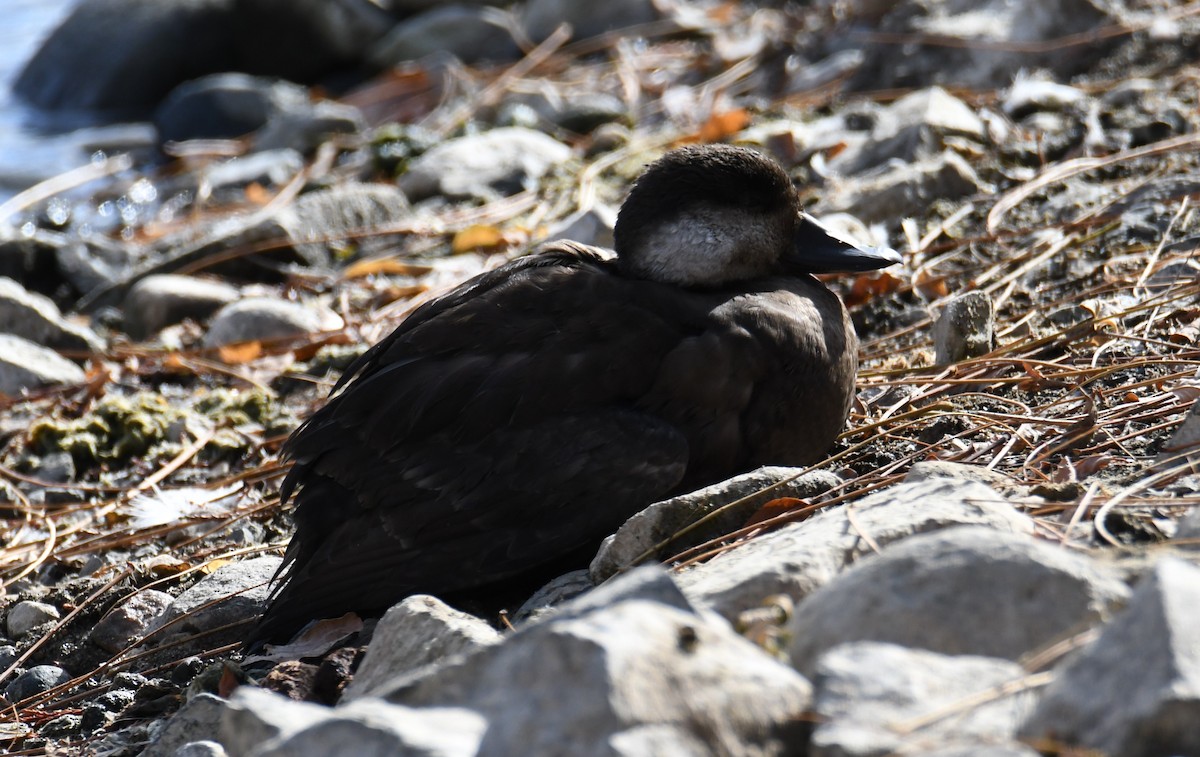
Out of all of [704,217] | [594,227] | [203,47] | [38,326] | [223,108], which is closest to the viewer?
[704,217]

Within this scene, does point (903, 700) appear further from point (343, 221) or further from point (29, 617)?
point (343, 221)

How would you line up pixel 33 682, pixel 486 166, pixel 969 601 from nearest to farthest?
1. pixel 969 601
2. pixel 33 682
3. pixel 486 166

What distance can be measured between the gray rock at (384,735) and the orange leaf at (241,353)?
3979 mm

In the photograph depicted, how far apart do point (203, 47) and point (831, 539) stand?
1188cm

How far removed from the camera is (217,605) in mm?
3805

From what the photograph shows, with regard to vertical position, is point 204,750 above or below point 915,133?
above

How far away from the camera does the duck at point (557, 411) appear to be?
351 centimetres

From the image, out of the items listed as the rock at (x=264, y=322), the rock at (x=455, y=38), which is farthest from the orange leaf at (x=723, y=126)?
the rock at (x=455, y=38)

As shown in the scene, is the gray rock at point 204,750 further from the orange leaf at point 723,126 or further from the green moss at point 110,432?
the orange leaf at point 723,126

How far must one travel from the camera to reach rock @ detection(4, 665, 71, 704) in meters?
3.75

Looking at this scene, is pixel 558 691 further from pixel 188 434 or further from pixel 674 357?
pixel 188 434

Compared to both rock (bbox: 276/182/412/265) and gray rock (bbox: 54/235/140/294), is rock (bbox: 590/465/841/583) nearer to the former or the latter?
rock (bbox: 276/182/412/265)

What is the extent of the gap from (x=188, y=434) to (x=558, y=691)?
11.8ft

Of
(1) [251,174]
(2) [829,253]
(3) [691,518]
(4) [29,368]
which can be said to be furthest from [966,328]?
(1) [251,174]
